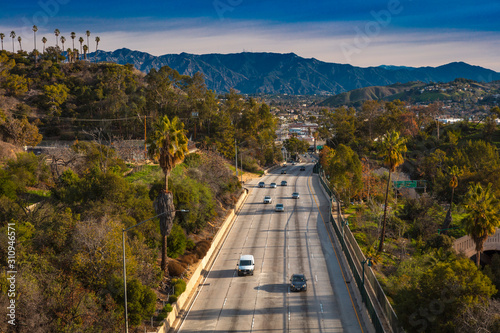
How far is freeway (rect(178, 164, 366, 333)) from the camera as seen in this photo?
1028 inches

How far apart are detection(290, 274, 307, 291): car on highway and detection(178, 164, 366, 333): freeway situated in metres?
0.36

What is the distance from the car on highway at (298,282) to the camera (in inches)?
1213

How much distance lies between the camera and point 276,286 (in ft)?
106

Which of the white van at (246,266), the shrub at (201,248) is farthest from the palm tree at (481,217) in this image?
the shrub at (201,248)

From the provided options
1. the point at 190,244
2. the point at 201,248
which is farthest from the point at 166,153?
the point at 190,244

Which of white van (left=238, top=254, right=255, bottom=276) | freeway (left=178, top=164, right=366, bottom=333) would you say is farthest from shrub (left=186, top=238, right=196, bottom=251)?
white van (left=238, top=254, right=255, bottom=276)

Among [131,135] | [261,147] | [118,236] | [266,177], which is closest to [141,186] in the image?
[118,236]

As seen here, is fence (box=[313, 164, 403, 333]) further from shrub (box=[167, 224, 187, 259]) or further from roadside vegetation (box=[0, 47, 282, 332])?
shrub (box=[167, 224, 187, 259])

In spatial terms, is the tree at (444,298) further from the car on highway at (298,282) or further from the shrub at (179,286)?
the shrub at (179,286)

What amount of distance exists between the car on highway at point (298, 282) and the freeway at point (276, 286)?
363 mm

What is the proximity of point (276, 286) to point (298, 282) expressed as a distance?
6.53 feet

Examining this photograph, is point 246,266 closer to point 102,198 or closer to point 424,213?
point 102,198

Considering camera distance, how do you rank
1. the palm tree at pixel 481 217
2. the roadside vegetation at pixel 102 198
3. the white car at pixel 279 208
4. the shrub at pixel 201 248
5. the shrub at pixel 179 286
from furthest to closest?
the white car at pixel 279 208 < the shrub at pixel 201 248 < the palm tree at pixel 481 217 < the shrub at pixel 179 286 < the roadside vegetation at pixel 102 198

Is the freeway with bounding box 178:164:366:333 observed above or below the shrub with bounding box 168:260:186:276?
below
